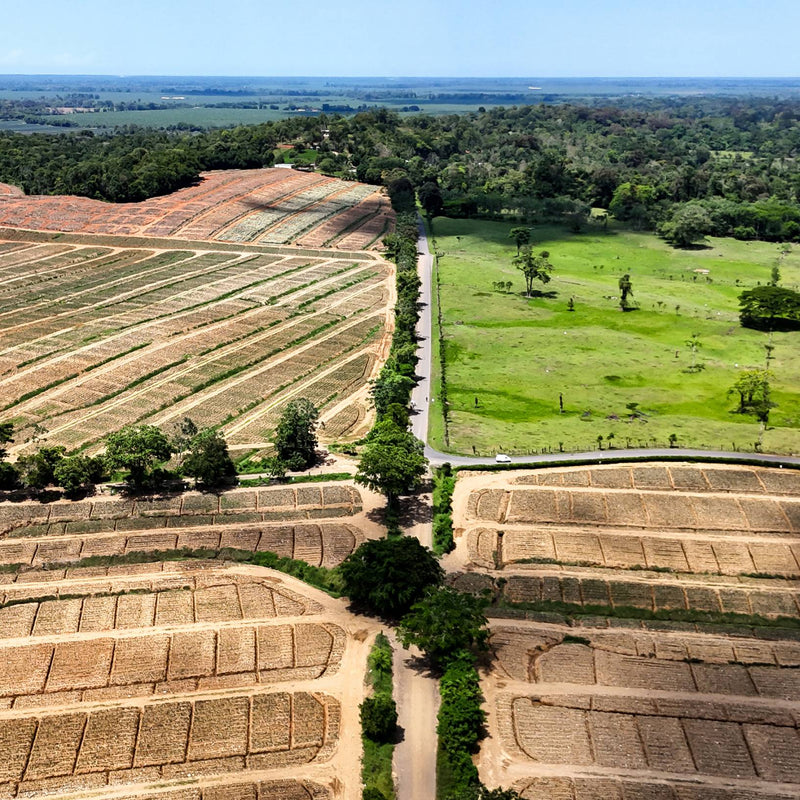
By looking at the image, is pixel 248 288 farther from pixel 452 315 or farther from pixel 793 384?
pixel 793 384

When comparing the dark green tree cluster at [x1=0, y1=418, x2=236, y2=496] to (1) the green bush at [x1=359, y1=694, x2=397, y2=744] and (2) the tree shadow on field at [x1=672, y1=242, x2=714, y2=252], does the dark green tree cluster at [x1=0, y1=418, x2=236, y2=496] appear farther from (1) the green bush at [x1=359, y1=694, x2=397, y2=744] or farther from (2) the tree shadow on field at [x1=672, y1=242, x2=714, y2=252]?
(2) the tree shadow on field at [x1=672, y1=242, x2=714, y2=252]

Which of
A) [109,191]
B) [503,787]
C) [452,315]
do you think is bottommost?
[503,787]

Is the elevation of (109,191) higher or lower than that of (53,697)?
higher

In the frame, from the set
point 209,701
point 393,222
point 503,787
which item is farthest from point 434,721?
point 393,222

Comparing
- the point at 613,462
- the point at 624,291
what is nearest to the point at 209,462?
the point at 613,462

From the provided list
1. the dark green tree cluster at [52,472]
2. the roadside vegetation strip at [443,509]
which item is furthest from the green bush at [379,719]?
the dark green tree cluster at [52,472]

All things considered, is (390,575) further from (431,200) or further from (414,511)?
(431,200)

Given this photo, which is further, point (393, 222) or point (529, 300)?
point (393, 222)

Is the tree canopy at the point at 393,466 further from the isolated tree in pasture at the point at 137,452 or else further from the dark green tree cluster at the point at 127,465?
the isolated tree in pasture at the point at 137,452
